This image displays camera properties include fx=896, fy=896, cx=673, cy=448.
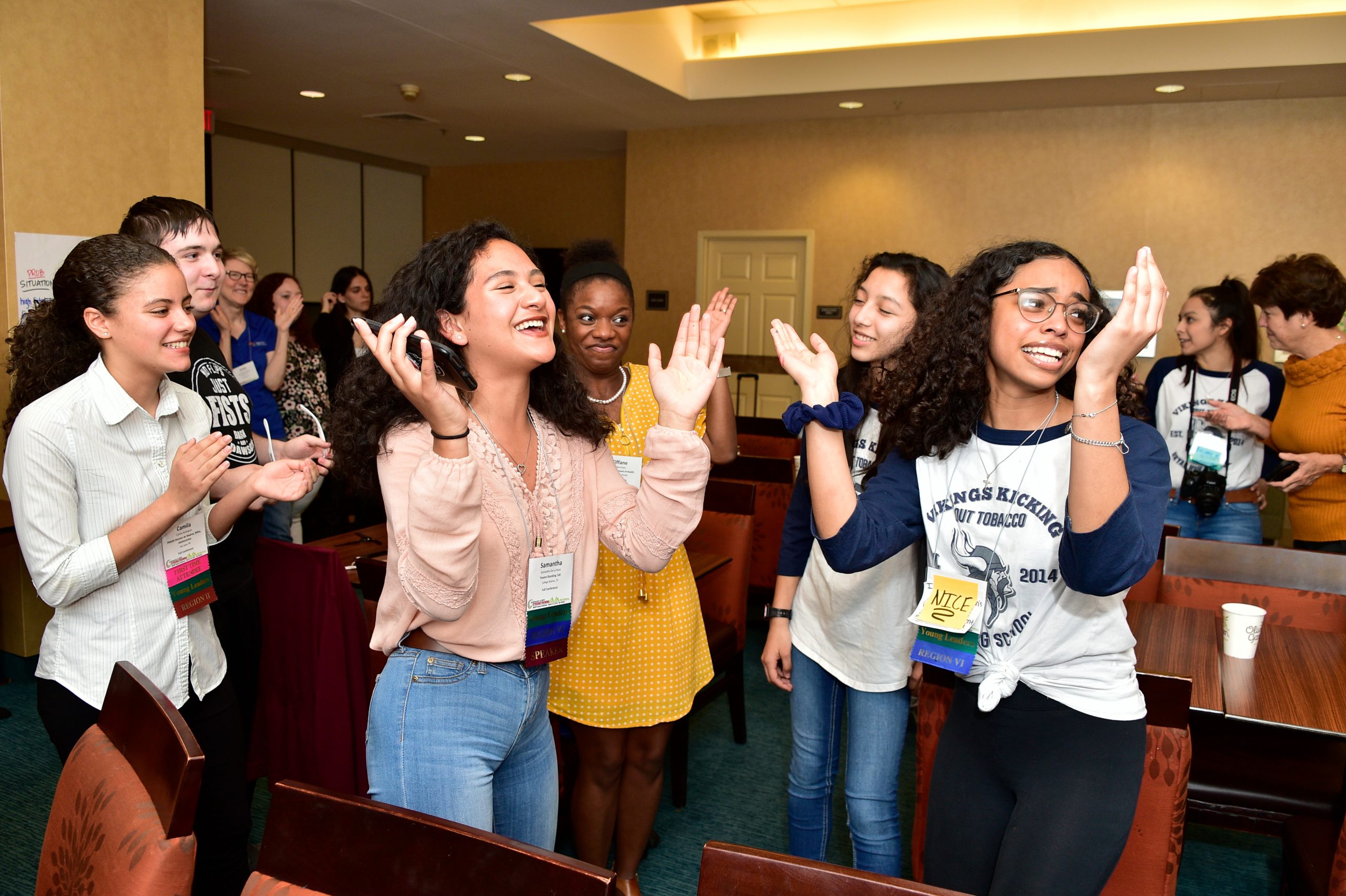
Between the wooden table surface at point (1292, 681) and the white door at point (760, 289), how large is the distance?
6.12 m

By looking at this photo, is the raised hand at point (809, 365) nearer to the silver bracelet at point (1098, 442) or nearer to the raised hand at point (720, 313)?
the raised hand at point (720, 313)

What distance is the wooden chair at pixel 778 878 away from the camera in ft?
3.13

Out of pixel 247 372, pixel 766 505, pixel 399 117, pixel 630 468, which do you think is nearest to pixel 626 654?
pixel 630 468

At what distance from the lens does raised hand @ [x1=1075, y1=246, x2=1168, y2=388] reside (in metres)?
1.19

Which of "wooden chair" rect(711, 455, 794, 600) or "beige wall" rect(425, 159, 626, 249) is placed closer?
"wooden chair" rect(711, 455, 794, 600)

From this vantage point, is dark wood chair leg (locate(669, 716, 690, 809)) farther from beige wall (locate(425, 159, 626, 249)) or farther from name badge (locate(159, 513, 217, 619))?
beige wall (locate(425, 159, 626, 249))

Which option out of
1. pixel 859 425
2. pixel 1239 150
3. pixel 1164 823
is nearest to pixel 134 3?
pixel 859 425

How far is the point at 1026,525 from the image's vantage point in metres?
1.47

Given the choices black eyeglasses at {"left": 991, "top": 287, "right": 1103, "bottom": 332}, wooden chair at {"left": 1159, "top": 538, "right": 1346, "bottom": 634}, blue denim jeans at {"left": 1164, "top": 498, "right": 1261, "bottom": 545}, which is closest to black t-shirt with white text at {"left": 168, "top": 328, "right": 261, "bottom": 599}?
black eyeglasses at {"left": 991, "top": 287, "right": 1103, "bottom": 332}

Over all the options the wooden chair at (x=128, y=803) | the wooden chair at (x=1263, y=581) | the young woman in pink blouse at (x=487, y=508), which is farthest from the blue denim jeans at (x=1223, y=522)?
the wooden chair at (x=128, y=803)

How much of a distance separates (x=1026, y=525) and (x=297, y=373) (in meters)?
4.37

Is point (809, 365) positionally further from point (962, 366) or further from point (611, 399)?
point (611, 399)

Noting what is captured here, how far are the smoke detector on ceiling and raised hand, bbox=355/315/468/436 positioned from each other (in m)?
7.71

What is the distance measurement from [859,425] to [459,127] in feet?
26.0
